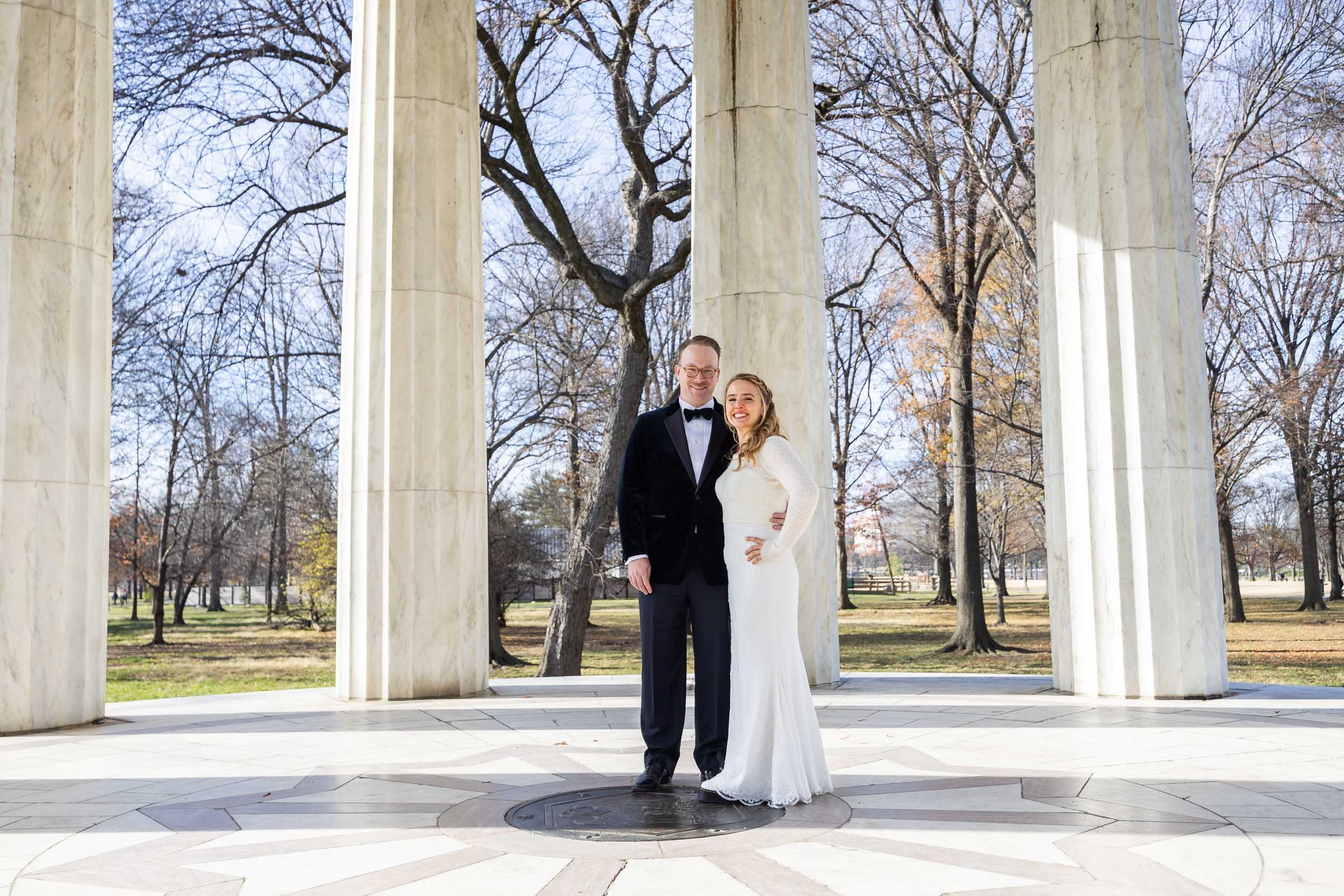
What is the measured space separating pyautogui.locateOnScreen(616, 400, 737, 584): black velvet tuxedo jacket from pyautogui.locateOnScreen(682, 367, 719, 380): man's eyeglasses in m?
0.23

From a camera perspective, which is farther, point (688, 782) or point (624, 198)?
point (624, 198)

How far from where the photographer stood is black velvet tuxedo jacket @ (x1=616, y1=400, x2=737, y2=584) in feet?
18.0

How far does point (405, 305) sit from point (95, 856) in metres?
6.10

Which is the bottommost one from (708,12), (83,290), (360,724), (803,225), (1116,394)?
(360,724)

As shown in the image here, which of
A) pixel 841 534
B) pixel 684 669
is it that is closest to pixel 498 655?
pixel 684 669

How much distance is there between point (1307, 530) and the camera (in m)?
31.4

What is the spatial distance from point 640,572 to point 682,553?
0.97ft

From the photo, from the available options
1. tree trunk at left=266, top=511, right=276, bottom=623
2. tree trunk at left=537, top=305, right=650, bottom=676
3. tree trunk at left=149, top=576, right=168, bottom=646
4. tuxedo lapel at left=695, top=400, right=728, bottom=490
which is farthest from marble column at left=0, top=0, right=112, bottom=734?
tree trunk at left=266, top=511, right=276, bottom=623

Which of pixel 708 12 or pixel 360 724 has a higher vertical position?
pixel 708 12

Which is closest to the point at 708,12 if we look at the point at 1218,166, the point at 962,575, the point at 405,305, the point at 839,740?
the point at 405,305

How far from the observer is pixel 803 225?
1018 cm

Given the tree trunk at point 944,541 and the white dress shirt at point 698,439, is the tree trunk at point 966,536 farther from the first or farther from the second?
the white dress shirt at point 698,439

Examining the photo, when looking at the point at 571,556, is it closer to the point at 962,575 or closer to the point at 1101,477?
the point at 962,575

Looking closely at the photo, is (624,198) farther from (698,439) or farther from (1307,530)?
(1307,530)
